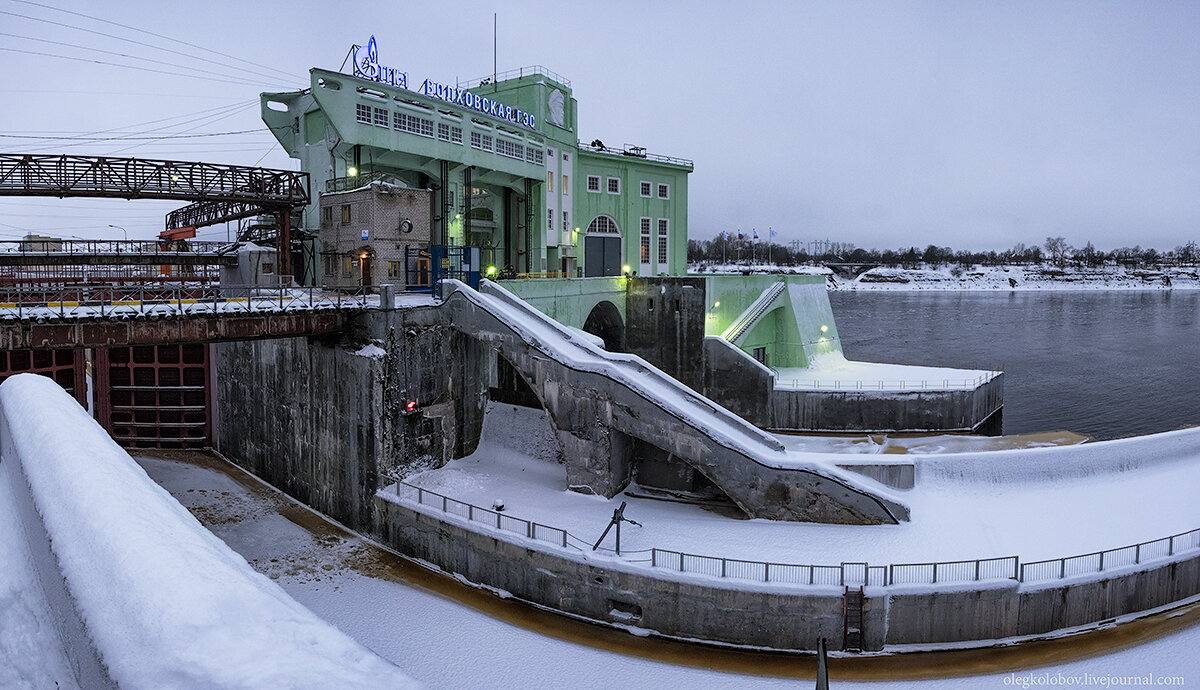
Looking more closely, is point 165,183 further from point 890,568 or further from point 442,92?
point 890,568

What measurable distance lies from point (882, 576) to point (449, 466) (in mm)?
16691

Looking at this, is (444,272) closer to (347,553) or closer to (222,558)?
(347,553)

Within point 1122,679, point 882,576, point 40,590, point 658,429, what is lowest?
point 1122,679

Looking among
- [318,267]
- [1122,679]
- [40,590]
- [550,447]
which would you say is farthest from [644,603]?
[318,267]

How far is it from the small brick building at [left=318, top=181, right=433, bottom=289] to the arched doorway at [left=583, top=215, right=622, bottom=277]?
23.1 meters

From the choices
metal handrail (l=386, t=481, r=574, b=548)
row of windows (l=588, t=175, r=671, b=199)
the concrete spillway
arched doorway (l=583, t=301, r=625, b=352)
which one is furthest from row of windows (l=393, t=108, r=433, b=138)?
metal handrail (l=386, t=481, r=574, b=548)

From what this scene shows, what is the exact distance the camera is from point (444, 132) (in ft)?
145

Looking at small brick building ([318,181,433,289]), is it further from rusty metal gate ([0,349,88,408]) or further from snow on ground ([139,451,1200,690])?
snow on ground ([139,451,1200,690])

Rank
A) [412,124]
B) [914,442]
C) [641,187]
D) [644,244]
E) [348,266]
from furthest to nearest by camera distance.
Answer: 1. [644,244]
2. [641,187]
3. [914,442]
4. [412,124]
5. [348,266]

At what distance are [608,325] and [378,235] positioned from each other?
19280 mm

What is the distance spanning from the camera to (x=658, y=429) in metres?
26.8

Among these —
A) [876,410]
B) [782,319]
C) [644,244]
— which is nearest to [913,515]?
[876,410]

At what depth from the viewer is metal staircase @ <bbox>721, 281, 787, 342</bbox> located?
52.7m

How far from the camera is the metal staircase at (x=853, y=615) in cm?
2080
